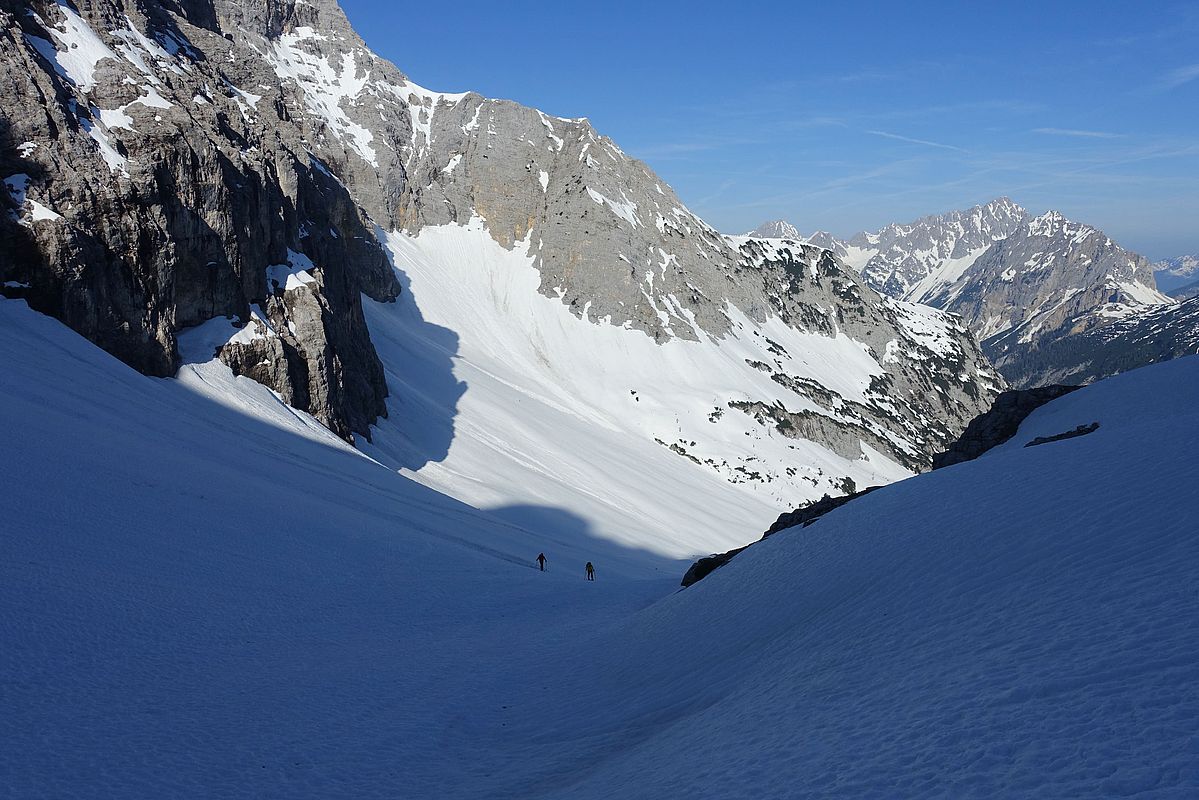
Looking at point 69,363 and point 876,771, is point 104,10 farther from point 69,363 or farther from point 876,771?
point 876,771

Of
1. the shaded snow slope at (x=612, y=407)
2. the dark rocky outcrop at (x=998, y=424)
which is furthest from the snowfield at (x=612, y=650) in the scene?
the shaded snow slope at (x=612, y=407)

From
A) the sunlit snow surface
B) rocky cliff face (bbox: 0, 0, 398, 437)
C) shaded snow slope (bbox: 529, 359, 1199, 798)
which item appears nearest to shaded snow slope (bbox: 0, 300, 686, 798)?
shaded snow slope (bbox: 529, 359, 1199, 798)

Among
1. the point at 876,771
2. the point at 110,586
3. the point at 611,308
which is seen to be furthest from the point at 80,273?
the point at 611,308

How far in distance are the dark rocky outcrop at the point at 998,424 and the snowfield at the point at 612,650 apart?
14.9m

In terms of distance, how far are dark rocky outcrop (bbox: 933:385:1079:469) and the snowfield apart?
48.9 ft

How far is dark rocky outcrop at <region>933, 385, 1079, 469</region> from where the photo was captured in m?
31.2

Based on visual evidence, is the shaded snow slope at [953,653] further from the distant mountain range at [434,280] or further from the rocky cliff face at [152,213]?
the rocky cliff face at [152,213]

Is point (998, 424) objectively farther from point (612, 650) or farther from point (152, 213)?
point (152, 213)

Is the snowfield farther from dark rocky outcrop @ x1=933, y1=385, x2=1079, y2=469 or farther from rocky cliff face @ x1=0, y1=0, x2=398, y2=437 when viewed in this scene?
rocky cliff face @ x1=0, y1=0, x2=398, y2=437

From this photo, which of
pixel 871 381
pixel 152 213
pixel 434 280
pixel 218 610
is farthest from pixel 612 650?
pixel 871 381

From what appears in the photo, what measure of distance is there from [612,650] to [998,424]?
24401mm

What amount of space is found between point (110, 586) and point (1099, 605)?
17053 mm

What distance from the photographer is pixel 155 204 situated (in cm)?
4253

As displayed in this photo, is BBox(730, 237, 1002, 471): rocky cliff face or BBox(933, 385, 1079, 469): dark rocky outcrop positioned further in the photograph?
BBox(730, 237, 1002, 471): rocky cliff face
